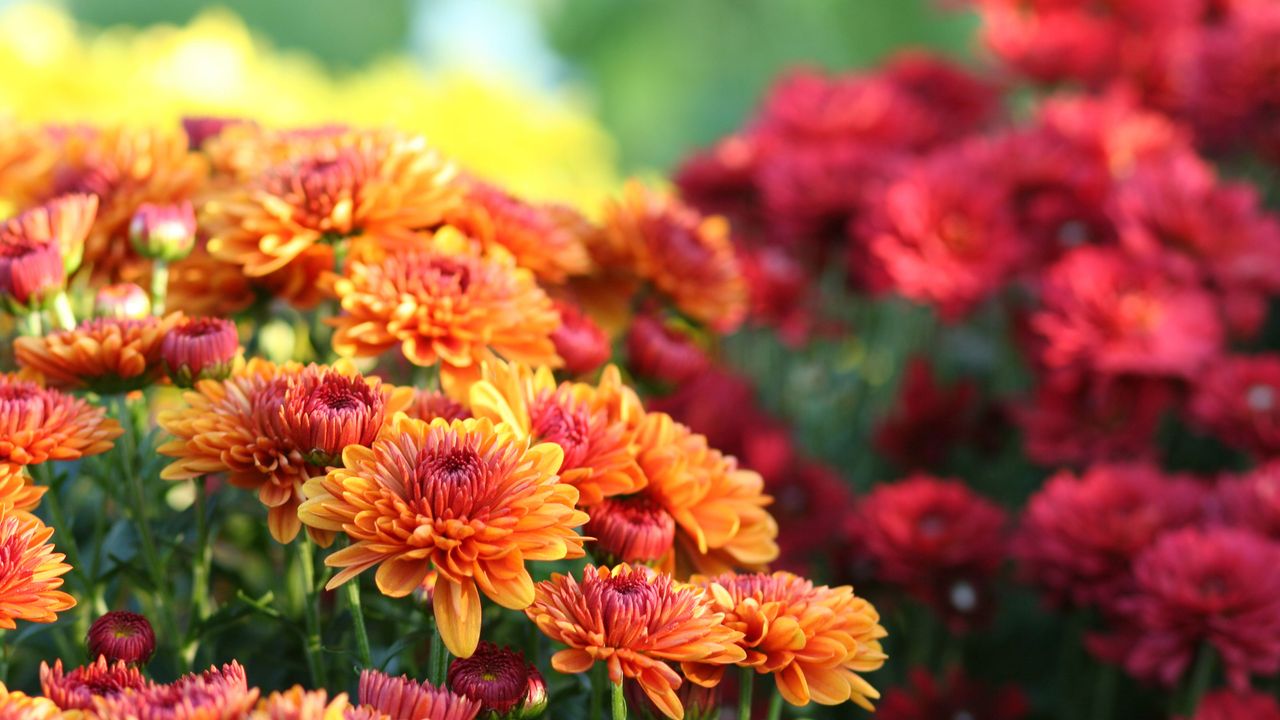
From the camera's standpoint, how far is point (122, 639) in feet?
2.82

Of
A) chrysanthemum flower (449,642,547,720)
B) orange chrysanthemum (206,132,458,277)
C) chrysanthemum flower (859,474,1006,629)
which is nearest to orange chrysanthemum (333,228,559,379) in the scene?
orange chrysanthemum (206,132,458,277)

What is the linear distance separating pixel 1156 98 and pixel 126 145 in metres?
1.70

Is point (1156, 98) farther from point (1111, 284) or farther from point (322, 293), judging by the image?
point (322, 293)

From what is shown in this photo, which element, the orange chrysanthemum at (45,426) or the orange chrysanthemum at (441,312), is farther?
the orange chrysanthemum at (441,312)

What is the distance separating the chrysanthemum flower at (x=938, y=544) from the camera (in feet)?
4.92

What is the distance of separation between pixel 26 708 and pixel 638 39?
714 cm

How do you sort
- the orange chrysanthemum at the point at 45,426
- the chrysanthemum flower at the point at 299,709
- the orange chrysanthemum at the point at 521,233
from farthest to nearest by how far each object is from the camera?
the orange chrysanthemum at the point at 521,233 < the orange chrysanthemum at the point at 45,426 < the chrysanthemum flower at the point at 299,709

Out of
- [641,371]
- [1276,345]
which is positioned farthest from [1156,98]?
[641,371]

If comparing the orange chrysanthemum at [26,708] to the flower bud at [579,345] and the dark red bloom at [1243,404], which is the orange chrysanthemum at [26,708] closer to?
the flower bud at [579,345]

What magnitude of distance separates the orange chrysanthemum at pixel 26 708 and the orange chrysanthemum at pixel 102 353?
0.32 m

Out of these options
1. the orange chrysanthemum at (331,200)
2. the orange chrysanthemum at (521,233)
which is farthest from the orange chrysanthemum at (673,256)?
the orange chrysanthemum at (331,200)

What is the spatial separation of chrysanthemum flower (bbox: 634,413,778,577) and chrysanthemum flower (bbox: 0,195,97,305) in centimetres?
50

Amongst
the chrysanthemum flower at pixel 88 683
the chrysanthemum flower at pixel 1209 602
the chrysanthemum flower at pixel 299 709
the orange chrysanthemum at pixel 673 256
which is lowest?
the chrysanthemum flower at pixel 88 683

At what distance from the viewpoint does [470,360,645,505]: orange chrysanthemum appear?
0.96m
